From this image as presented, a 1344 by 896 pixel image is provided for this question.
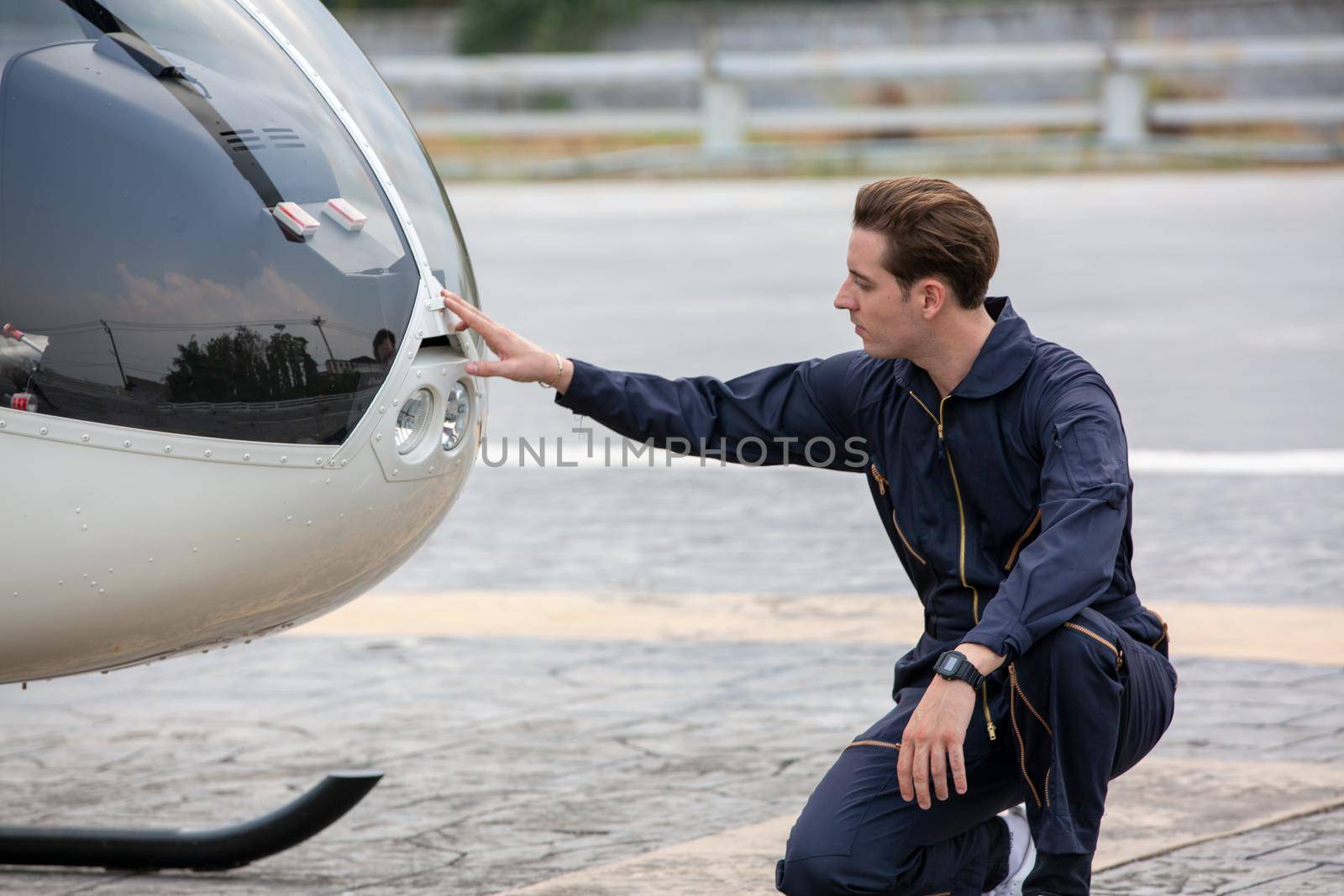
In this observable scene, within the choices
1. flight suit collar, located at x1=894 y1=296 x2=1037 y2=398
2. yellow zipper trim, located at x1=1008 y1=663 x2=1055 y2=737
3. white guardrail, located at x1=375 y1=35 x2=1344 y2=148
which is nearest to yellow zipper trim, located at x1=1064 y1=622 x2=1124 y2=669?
yellow zipper trim, located at x1=1008 y1=663 x2=1055 y2=737

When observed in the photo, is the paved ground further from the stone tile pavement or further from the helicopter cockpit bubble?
the helicopter cockpit bubble

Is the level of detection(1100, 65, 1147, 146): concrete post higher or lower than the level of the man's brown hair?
higher

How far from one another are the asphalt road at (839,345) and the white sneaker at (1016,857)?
274 centimetres

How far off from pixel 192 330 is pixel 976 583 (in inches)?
56.4

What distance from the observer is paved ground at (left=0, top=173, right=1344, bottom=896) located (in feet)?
13.2

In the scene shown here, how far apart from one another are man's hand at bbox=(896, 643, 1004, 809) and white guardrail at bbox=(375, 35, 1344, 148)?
1927 centimetres

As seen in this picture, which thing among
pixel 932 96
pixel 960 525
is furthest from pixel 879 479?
pixel 932 96

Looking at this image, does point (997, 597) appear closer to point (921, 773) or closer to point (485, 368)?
point (921, 773)

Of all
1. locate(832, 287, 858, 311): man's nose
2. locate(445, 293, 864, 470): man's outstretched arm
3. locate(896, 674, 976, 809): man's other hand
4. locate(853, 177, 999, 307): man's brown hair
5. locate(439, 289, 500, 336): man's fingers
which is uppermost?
locate(853, 177, 999, 307): man's brown hair

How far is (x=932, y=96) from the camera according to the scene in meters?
24.4

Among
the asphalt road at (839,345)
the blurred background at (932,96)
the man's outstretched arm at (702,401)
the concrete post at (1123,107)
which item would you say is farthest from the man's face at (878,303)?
the concrete post at (1123,107)

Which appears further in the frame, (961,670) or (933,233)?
(933,233)

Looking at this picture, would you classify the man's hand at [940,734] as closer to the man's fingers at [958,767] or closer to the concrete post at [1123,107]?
the man's fingers at [958,767]

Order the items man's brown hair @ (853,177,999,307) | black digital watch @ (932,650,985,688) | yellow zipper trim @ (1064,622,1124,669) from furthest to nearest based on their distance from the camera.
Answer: man's brown hair @ (853,177,999,307) → yellow zipper trim @ (1064,622,1124,669) → black digital watch @ (932,650,985,688)
